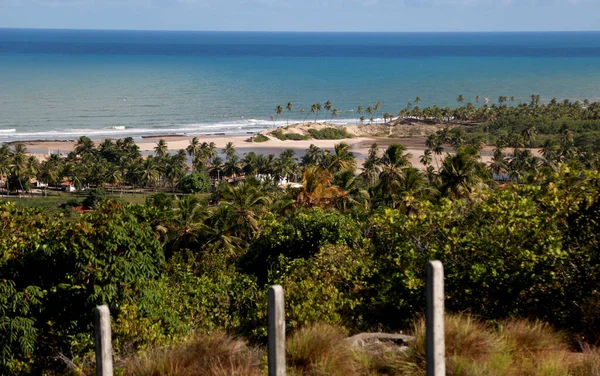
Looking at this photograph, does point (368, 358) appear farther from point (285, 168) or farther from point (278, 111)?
point (278, 111)

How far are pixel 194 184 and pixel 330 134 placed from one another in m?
41.5

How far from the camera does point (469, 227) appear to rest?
39.0 feet

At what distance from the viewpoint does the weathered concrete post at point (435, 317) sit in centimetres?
484

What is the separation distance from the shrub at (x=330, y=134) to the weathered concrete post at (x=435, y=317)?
102356mm

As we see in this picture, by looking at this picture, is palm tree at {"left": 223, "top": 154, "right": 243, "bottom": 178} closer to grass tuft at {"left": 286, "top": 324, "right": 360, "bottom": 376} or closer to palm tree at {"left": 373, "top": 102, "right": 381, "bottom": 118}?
palm tree at {"left": 373, "top": 102, "right": 381, "bottom": 118}

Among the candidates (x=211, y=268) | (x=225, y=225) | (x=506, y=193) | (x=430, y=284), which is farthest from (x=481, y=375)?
(x=225, y=225)

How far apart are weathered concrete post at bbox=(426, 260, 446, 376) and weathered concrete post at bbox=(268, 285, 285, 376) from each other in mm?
1042

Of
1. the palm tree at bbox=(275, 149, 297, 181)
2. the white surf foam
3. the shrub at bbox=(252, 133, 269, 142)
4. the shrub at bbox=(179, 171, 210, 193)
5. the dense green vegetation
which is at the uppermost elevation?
the dense green vegetation

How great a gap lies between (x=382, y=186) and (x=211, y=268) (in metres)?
18.8

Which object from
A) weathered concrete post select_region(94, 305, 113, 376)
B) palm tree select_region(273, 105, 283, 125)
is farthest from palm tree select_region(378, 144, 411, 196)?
palm tree select_region(273, 105, 283, 125)

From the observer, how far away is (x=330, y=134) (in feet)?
355

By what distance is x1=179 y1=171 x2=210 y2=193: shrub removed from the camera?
2768 inches

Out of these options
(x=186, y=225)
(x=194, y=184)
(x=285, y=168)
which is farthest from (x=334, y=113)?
(x=186, y=225)

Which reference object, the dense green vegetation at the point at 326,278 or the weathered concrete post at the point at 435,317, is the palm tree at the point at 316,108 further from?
the weathered concrete post at the point at 435,317
